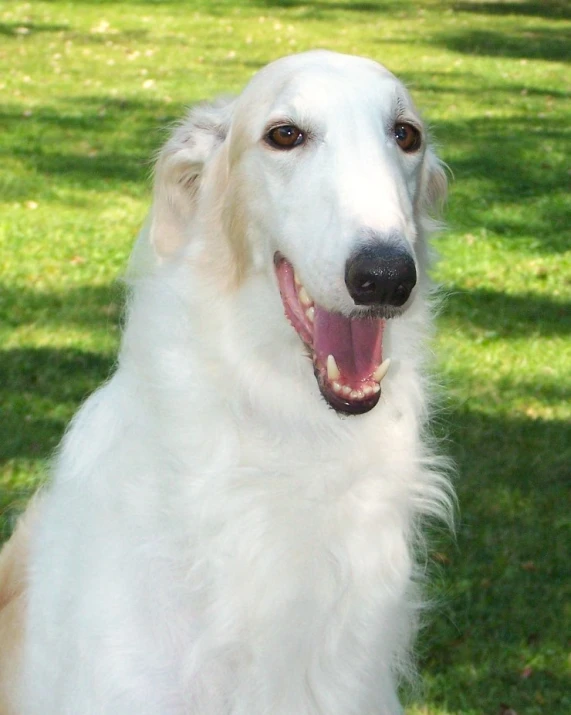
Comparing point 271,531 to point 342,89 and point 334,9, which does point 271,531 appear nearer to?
point 342,89

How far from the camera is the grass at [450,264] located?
14.7ft

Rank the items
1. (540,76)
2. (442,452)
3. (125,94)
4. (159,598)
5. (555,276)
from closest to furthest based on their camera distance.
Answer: (159,598) < (442,452) < (555,276) < (125,94) < (540,76)

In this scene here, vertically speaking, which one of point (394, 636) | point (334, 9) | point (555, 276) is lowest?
point (334, 9)

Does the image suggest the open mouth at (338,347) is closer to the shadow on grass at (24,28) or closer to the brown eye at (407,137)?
the brown eye at (407,137)

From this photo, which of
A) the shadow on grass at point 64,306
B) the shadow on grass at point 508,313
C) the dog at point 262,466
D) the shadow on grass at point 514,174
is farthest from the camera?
the shadow on grass at point 514,174

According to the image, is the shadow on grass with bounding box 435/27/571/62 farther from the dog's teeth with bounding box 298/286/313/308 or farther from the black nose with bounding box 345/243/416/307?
the black nose with bounding box 345/243/416/307

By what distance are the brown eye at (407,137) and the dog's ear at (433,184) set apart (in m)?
0.33

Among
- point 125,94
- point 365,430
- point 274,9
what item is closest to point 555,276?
point 365,430

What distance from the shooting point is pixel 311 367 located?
119 inches

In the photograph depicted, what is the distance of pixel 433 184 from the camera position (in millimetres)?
3535

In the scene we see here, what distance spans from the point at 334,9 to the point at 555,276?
1376 centimetres

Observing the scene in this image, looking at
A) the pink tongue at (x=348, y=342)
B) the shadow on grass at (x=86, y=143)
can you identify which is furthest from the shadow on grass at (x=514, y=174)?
the pink tongue at (x=348, y=342)

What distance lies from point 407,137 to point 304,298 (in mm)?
575

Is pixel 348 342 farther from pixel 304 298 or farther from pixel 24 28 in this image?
pixel 24 28
